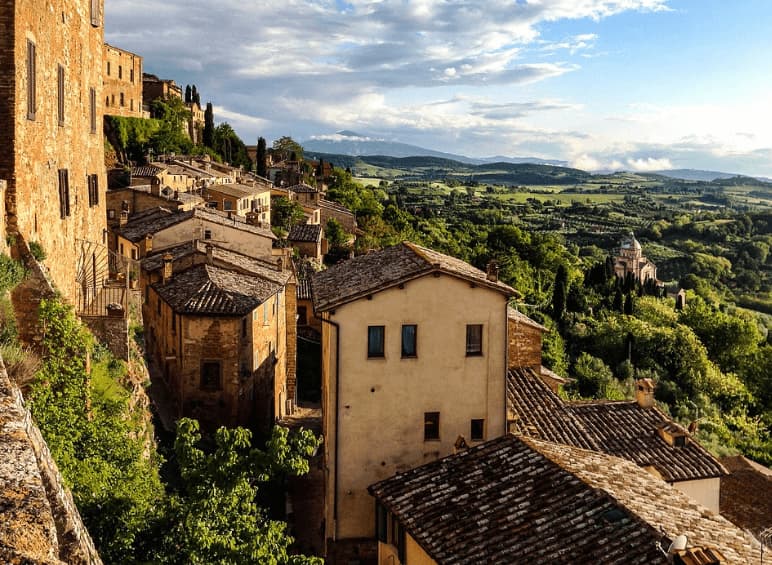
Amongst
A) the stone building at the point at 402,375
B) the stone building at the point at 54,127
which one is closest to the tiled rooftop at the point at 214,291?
the stone building at the point at 54,127

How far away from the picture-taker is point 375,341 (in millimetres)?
17547

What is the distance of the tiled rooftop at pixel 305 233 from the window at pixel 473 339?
3322 centimetres

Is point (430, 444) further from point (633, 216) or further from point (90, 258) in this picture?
point (633, 216)

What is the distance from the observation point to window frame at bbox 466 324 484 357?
1802 cm

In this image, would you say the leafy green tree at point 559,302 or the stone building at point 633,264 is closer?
the leafy green tree at point 559,302

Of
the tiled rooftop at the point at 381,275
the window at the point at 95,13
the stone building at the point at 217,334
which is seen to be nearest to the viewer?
the tiled rooftop at the point at 381,275

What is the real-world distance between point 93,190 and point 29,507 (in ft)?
67.8

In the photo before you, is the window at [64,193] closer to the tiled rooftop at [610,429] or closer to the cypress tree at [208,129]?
the tiled rooftop at [610,429]

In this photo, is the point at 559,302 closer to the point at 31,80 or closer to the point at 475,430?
the point at 475,430

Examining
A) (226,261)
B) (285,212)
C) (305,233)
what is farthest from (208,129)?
(226,261)

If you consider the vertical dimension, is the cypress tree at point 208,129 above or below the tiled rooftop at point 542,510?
above

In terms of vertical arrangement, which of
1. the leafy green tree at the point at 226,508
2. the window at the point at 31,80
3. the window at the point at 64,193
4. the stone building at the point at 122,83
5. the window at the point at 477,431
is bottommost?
the window at the point at 477,431

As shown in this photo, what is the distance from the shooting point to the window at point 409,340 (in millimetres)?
17641

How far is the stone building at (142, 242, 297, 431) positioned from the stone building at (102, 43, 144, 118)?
45.9 meters
